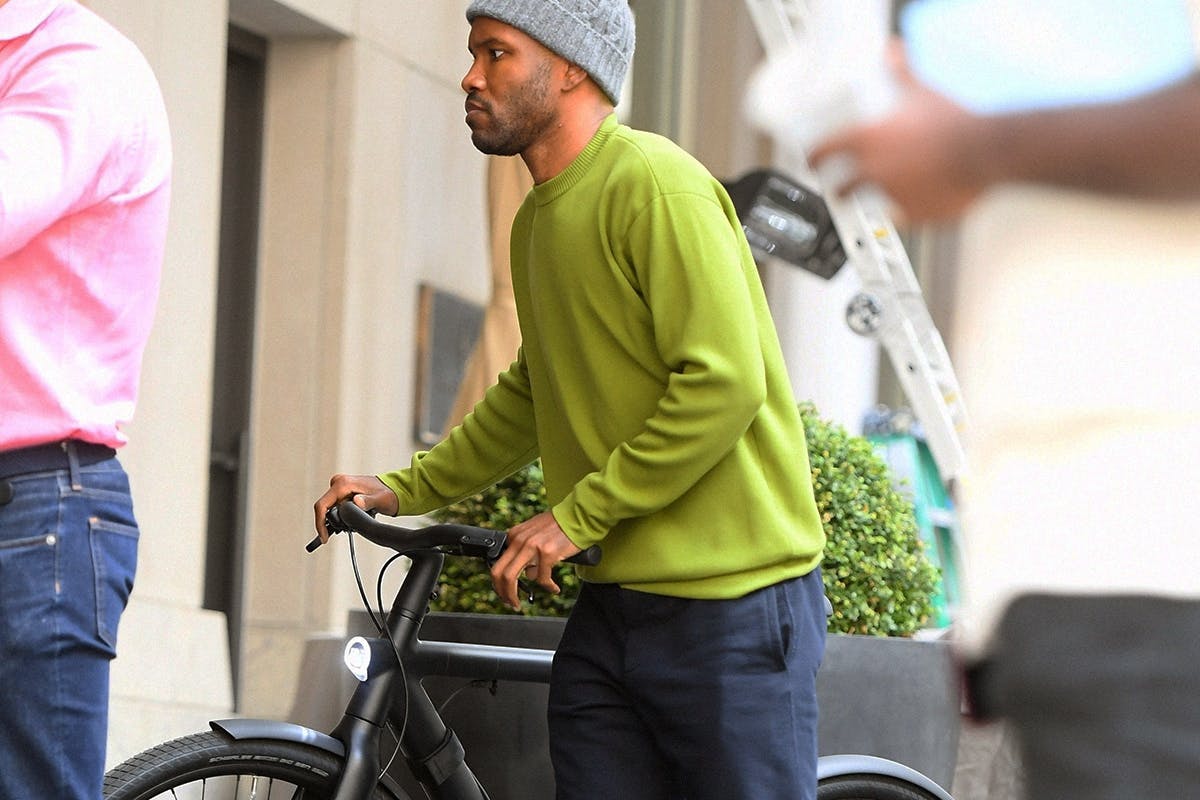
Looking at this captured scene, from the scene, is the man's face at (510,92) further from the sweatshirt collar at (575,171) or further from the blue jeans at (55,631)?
the blue jeans at (55,631)

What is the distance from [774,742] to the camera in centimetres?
290

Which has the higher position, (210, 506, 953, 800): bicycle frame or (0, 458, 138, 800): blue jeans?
(0, 458, 138, 800): blue jeans

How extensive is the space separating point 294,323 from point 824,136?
603cm

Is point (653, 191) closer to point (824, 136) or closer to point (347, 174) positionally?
point (824, 136)

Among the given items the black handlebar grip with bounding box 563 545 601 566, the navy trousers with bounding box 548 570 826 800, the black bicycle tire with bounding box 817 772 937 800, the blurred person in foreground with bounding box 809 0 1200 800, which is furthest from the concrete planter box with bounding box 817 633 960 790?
the blurred person in foreground with bounding box 809 0 1200 800

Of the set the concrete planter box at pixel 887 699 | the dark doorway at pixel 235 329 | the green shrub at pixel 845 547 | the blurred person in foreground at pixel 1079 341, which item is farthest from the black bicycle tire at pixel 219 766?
the dark doorway at pixel 235 329

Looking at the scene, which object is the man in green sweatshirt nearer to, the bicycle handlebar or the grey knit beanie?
the grey knit beanie

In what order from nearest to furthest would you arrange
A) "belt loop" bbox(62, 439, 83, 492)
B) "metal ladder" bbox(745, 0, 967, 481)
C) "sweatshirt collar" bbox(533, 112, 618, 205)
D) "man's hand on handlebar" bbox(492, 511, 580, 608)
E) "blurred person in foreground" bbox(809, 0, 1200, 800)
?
"blurred person in foreground" bbox(809, 0, 1200, 800), "belt loop" bbox(62, 439, 83, 492), "man's hand on handlebar" bbox(492, 511, 580, 608), "sweatshirt collar" bbox(533, 112, 618, 205), "metal ladder" bbox(745, 0, 967, 481)

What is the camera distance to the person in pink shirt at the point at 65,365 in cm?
246

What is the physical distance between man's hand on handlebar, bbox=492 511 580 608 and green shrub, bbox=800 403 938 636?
165 centimetres

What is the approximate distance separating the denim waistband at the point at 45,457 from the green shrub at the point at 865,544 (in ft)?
7.01

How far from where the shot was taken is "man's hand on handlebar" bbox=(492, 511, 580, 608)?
274 centimetres

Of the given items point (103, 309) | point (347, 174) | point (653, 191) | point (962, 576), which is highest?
point (347, 174)

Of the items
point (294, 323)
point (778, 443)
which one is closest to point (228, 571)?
point (294, 323)
